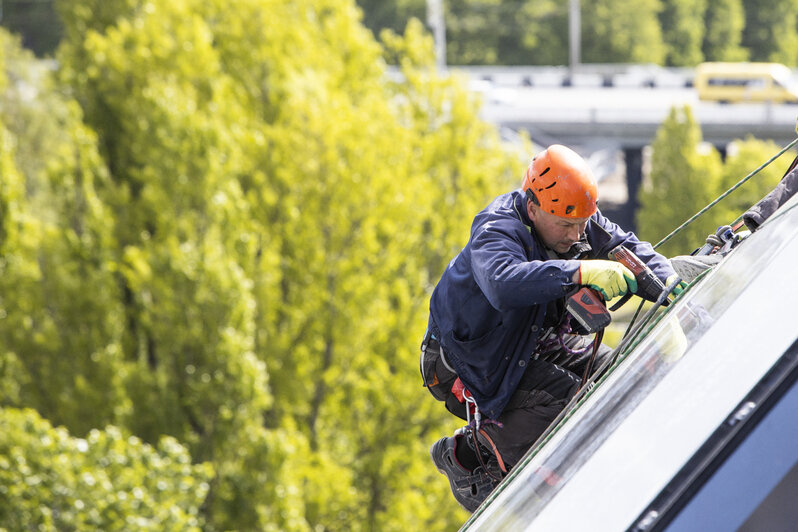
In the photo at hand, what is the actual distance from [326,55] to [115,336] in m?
6.82

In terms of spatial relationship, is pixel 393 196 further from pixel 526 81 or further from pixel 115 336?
pixel 526 81

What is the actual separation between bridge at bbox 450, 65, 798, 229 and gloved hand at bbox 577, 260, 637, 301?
1161 inches

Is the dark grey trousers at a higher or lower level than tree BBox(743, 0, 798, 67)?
lower

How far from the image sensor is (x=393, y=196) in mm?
16312

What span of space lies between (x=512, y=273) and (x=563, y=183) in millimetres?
414

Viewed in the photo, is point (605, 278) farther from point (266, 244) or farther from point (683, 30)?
A: point (683, 30)

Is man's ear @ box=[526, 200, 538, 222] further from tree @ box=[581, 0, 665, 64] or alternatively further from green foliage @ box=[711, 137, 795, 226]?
tree @ box=[581, 0, 665, 64]

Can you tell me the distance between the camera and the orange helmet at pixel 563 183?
3414mm

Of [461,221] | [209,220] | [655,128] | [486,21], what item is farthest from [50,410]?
[486,21]

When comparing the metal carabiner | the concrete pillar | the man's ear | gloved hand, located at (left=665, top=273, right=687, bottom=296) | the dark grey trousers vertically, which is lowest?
gloved hand, located at (left=665, top=273, right=687, bottom=296)

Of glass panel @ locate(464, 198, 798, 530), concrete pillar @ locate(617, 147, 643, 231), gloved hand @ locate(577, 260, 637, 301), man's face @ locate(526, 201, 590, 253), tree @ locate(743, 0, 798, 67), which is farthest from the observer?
tree @ locate(743, 0, 798, 67)

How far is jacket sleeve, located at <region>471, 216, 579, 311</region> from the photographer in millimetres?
3232

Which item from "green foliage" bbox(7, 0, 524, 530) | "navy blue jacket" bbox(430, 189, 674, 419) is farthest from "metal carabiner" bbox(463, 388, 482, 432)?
"green foliage" bbox(7, 0, 524, 530)

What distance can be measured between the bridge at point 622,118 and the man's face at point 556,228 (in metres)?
29.1
